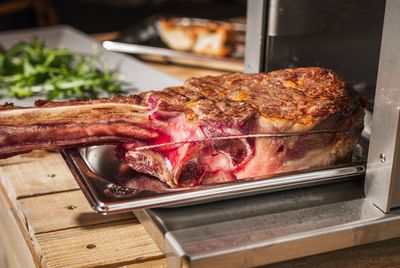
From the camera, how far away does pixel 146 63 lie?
2.54 m

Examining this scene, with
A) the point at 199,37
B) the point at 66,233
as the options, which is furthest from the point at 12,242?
the point at 199,37

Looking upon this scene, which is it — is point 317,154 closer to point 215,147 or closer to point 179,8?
point 215,147

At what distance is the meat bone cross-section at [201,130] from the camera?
1070 millimetres

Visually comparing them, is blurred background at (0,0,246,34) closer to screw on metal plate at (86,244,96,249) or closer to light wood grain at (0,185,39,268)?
light wood grain at (0,185,39,268)

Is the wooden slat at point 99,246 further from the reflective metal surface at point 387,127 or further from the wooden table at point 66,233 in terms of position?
the reflective metal surface at point 387,127

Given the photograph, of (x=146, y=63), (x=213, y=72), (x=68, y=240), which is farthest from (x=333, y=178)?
(x=146, y=63)

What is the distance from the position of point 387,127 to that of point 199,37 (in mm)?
1606

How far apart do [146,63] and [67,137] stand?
1.49 m

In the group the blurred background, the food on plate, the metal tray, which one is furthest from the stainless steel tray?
the blurred background

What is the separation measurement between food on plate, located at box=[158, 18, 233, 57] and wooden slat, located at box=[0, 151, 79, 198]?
113cm

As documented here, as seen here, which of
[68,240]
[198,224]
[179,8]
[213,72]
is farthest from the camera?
[179,8]

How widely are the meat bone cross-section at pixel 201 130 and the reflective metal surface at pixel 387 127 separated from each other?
0.09m

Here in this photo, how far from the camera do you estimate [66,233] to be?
1145 mm

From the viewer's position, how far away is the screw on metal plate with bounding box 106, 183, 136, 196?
101 cm
